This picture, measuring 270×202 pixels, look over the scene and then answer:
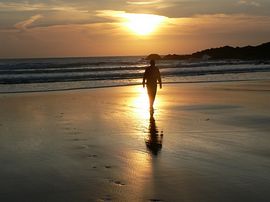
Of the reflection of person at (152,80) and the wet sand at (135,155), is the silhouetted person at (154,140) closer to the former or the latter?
the wet sand at (135,155)

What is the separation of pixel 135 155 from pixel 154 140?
1653mm

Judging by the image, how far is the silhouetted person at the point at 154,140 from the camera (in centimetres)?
905

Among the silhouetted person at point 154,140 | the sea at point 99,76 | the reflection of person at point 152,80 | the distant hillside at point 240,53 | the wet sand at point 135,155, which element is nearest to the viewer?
the wet sand at point 135,155

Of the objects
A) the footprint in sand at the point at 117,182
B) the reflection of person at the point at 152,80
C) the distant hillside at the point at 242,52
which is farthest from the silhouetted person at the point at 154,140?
the distant hillside at the point at 242,52

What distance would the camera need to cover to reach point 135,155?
27.8 ft

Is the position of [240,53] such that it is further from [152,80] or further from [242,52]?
[152,80]

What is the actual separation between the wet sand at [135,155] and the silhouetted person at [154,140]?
22mm

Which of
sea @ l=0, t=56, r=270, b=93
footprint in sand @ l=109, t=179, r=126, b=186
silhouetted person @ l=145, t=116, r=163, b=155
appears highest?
footprint in sand @ l=109, t=179, r=126, b=186

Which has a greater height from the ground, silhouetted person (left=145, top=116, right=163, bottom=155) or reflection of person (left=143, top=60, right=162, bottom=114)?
reflection of person (left=143, top=60, right=162, bottom=114)

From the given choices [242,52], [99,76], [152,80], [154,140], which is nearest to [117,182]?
[154,140]

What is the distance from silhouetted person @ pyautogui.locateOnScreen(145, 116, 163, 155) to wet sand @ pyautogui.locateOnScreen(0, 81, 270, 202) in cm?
2

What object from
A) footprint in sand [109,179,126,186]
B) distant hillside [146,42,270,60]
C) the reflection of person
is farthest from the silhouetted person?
distant hillside [146,42,270,60]

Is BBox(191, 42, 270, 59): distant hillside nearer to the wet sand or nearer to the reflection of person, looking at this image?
the reflection of person

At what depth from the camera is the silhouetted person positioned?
9.05m
